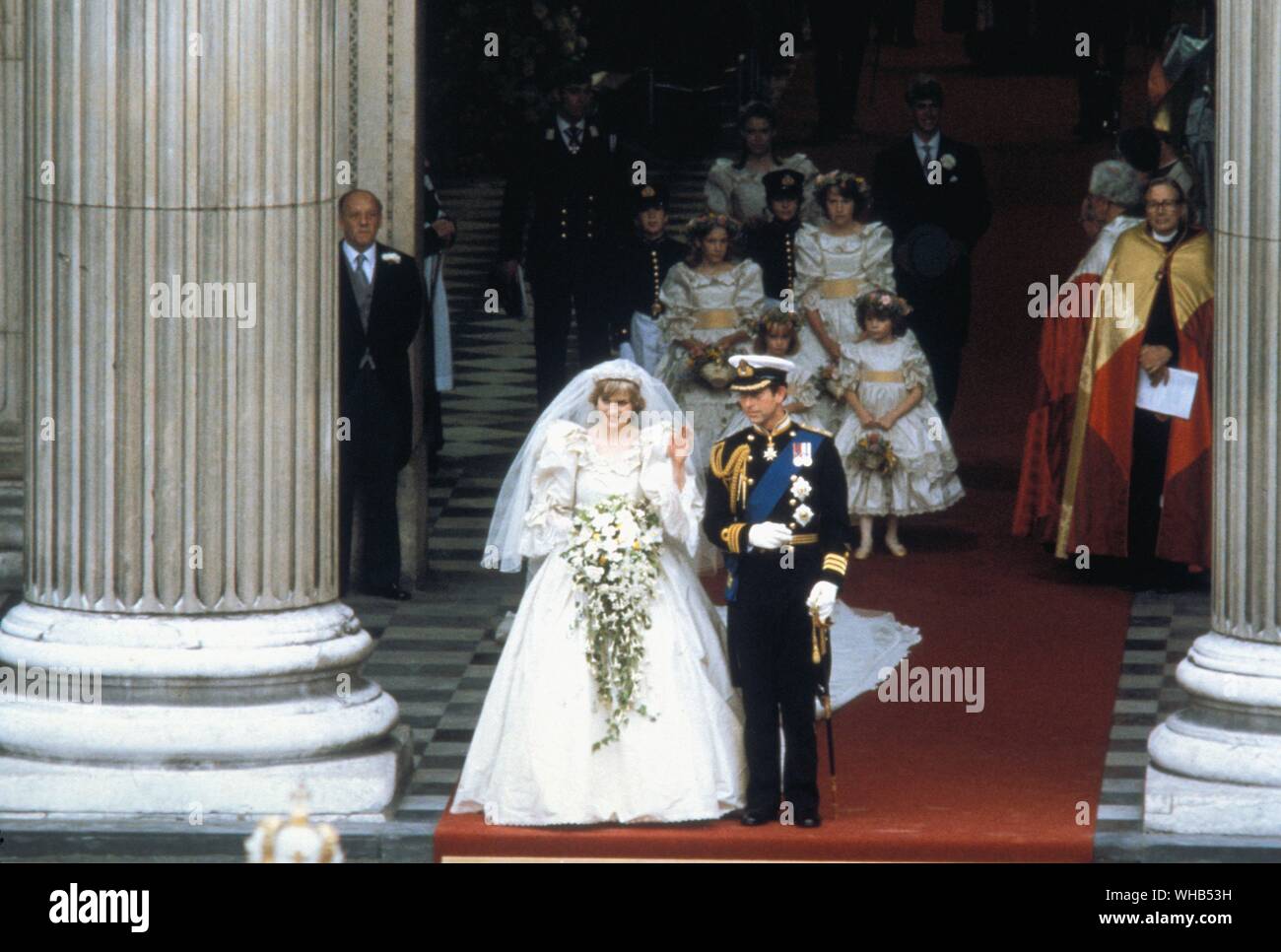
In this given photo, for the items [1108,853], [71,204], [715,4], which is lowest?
[1108,853]

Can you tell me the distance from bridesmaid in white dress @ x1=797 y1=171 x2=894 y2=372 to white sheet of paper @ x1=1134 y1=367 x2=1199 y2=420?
5.26 feet

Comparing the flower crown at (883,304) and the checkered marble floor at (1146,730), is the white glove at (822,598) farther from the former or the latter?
the flower crown at (883,304)

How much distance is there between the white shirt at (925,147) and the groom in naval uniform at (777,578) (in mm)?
5947

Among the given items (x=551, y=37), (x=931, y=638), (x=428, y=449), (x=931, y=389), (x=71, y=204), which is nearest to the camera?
(x=71, y=204)

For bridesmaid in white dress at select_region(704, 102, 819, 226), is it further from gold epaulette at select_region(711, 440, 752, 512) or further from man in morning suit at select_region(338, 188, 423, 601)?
gold epaulette at select_region(711, 440, 752, 512)

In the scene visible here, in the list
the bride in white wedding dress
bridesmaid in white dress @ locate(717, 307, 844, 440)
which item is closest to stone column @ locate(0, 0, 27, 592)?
bridesmaid in white dress @ locate(717, 307, 844, 440)

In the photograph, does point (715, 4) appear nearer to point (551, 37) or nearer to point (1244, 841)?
point (551, 37)

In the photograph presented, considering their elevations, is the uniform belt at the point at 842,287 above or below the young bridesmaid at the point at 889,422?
above

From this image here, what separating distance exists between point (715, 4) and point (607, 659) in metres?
15.8

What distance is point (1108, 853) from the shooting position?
11891 mm

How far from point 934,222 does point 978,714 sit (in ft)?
15.5

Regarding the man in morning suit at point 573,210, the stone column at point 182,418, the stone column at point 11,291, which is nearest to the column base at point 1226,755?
the stone column at point 182,418

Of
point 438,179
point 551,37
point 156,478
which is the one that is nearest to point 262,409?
point 156,478

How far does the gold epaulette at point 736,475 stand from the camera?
12.2 meters
